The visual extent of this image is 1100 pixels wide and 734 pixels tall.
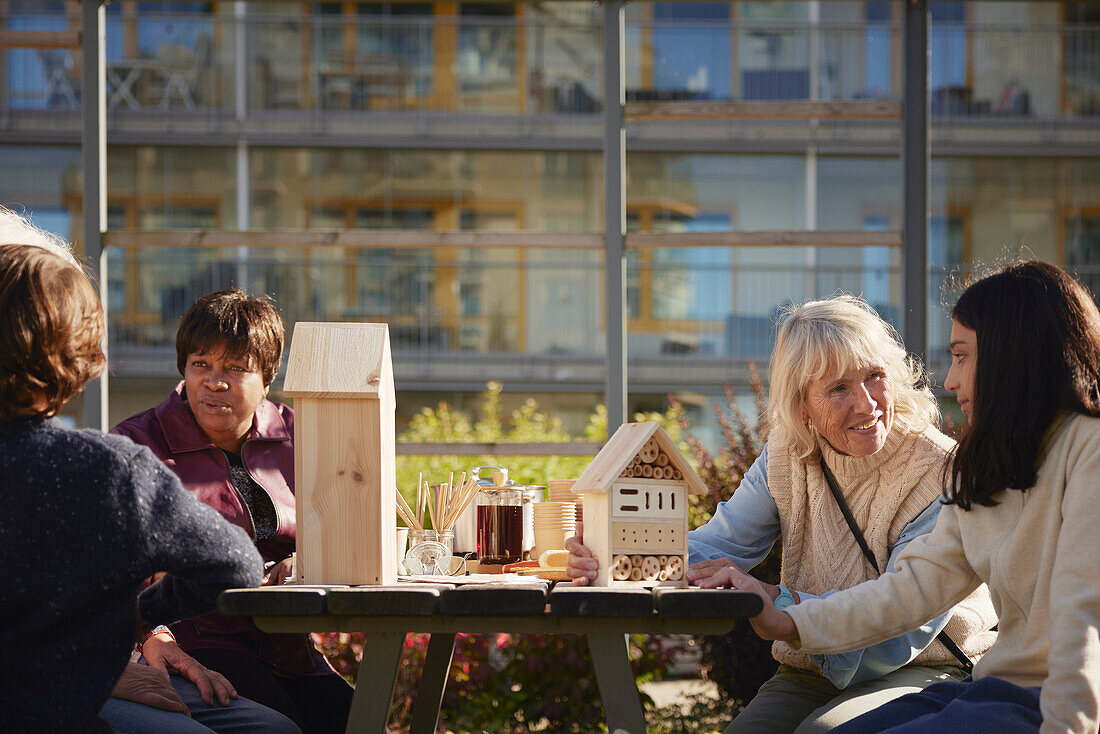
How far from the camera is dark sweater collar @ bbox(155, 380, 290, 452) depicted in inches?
93.4

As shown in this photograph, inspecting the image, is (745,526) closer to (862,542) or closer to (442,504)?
(862,542)

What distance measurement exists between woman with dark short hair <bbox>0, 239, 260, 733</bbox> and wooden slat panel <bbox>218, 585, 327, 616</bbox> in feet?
0.24

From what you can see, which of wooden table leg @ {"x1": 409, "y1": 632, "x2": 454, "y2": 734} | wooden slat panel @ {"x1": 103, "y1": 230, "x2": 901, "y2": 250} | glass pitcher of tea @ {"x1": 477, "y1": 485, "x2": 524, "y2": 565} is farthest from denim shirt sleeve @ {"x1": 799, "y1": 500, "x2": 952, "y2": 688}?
wooden slat panel @ {"x1": 103, "y1": 230, "x2": 901, "y2": 250}

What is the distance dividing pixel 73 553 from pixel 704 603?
38.6 inches

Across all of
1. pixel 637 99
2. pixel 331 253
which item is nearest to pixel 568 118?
pixel 637 99

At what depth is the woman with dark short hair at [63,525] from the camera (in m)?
1.54

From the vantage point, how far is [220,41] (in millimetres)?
14078

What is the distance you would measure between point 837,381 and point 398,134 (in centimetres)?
1241

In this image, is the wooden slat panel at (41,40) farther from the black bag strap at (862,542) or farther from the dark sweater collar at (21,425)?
the black bag strap at (862,542)

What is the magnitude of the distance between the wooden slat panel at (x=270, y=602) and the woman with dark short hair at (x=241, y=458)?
661 mm

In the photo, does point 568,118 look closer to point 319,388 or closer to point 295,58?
point 295,58

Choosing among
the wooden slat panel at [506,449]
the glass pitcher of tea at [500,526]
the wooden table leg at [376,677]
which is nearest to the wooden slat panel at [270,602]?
the wooden table leg at [376,677]

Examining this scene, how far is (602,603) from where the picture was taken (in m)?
1.70

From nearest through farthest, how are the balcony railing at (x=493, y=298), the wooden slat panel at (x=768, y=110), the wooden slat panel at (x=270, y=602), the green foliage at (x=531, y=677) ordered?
the wooden slat panel at (x=270, y=602), the wooden slat panel at (x=768, y=110), the green foliage at (x=531, y=677), the balcony railing at (x=493, y=298)
